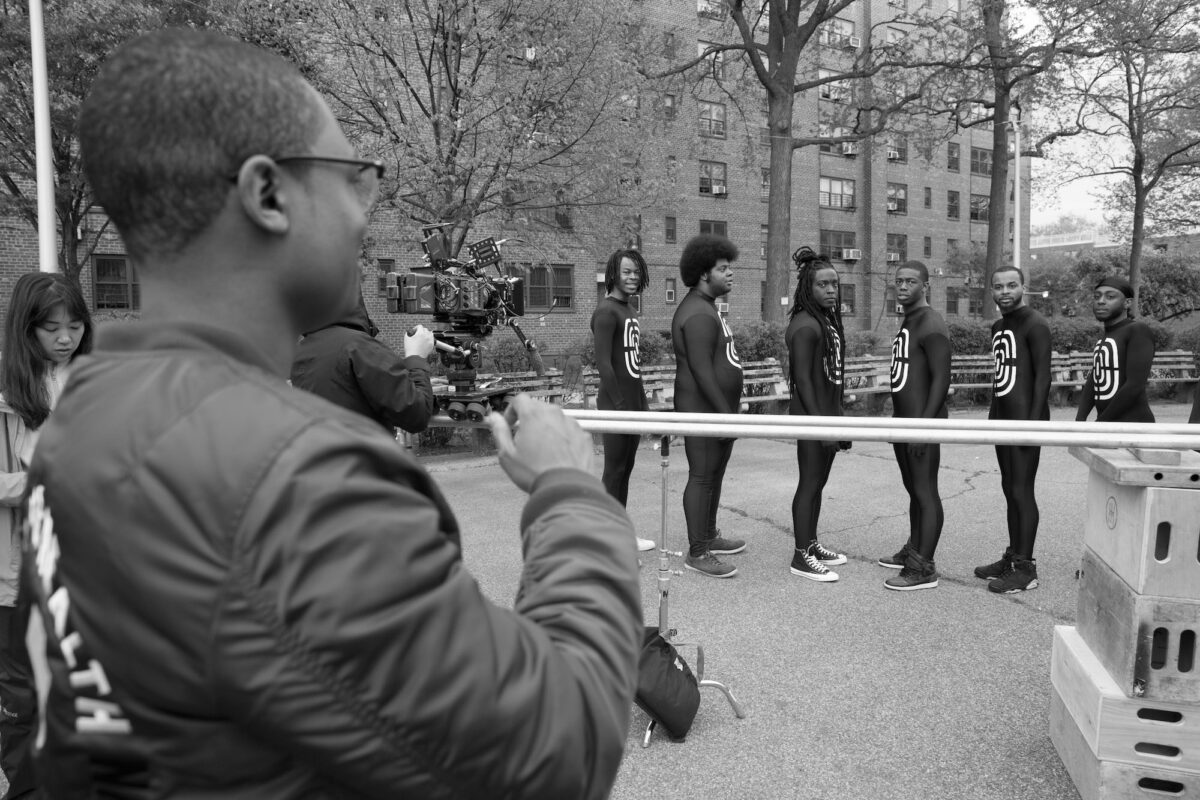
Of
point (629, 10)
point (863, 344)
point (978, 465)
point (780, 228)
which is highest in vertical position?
point (629, 10)

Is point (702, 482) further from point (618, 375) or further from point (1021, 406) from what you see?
point (1021, 406)

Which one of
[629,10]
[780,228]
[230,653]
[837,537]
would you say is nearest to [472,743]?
[230,653]

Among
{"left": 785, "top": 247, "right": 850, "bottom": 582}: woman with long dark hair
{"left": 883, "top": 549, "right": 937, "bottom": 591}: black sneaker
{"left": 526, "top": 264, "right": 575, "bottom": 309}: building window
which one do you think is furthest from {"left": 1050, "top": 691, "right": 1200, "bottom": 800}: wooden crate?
{"left": 526, "top": 264, "right": 575, "bottom": 309}: building window

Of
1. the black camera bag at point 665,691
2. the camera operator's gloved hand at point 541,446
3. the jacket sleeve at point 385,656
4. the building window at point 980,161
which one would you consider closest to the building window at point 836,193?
the building window at point 980,161

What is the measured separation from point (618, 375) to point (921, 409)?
2.13 meters

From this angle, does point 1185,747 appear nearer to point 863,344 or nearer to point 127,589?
point 127,589

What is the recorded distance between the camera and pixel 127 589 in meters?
0.80

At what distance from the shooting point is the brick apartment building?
65.1 feet

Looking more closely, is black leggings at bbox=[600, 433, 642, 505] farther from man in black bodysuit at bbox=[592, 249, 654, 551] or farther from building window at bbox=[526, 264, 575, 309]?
building window at bbox=[526, 264, 575, 309]

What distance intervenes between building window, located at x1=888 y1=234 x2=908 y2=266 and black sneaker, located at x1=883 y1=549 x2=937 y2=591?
36.6 m

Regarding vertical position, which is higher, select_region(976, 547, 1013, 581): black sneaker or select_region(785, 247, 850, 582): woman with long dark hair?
select_region(785, 247, 850, 582): woman with long dark hair

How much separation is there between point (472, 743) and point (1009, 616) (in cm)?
489

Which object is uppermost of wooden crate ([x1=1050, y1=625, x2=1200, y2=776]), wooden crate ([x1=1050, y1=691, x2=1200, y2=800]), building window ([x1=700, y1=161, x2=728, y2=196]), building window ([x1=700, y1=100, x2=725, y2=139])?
building window ([x1=700, y1=100, x2=725, y2=139])

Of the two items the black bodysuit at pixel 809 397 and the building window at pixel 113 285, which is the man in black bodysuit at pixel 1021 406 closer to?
the black bodysuit at pixel 809 397
